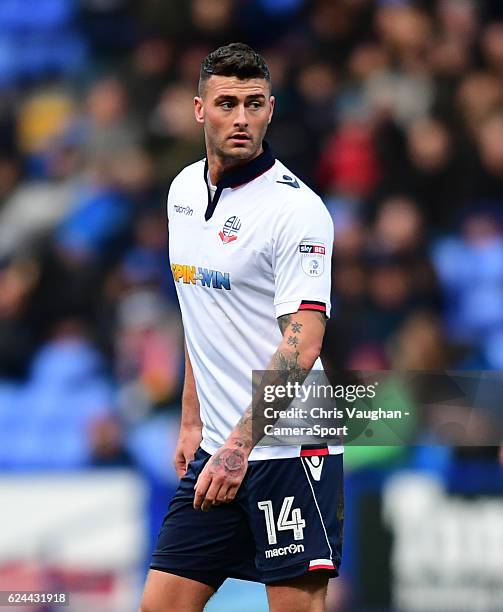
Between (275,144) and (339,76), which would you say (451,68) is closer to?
(339,76)

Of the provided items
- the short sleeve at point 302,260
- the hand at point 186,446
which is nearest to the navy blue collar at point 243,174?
the short sleeve at point 302,260

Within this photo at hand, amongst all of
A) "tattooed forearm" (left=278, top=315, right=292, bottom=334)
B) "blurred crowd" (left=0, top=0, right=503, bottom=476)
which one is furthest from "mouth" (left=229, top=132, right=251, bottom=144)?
"blurred crowd" (left=0, top=0, right=503, bottom=476)

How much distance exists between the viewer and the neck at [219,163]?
405 cm

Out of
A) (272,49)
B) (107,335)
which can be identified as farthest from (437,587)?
(272,49)

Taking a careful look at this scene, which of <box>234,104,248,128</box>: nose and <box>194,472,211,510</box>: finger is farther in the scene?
<box>234,104,248,128</box>: nose

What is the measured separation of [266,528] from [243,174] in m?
1.13

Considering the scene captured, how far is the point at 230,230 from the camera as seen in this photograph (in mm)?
3957

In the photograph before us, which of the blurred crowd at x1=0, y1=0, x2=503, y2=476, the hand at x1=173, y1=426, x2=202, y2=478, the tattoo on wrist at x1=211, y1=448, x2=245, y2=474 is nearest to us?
the tattoo on wrist at x1=211, y1=448, x2=245, y2=474

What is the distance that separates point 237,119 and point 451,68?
18.1ft

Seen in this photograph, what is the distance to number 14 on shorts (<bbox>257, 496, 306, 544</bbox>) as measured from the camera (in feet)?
12.9

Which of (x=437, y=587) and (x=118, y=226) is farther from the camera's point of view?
(x=118, y=226)

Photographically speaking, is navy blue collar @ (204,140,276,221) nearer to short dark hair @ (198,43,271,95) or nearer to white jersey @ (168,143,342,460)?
white jersey @ (168,143,342,460)

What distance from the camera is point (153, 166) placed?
9156mm

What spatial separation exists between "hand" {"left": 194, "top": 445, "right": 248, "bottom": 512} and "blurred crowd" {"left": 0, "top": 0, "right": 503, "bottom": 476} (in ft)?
11.5
